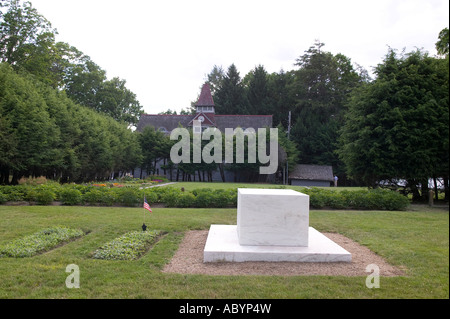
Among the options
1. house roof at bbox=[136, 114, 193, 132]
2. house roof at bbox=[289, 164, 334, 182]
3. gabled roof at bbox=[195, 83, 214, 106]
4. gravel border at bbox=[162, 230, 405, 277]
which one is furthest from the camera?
house roof at bbox=[136, 114, 193, 132]

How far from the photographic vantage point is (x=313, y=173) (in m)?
40.2

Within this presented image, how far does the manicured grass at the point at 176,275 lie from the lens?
15.7 ft

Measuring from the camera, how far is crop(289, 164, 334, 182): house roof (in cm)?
3942

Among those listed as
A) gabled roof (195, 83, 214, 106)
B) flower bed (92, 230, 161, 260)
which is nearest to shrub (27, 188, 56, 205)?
flower bed (92, 230, 161, 260)

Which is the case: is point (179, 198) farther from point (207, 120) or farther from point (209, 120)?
point (207, 120)

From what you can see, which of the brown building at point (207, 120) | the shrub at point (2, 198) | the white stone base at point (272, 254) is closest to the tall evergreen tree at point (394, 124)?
the white stone base at point (272, 254)

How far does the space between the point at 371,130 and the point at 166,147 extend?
28.1 meters

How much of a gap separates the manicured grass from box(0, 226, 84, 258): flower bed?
288mm

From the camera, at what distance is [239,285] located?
203 inches

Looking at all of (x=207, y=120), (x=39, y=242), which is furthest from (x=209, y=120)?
(x=39, y=242)

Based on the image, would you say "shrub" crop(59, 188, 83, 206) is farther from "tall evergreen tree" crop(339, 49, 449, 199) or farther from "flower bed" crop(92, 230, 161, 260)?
"tall evergreen tree" crop(339, 49, 449, 199)

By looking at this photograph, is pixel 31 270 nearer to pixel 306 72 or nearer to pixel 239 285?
pixel 239 285

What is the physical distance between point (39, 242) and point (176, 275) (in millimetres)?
3817

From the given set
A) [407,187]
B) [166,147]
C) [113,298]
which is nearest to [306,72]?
[166,147]
